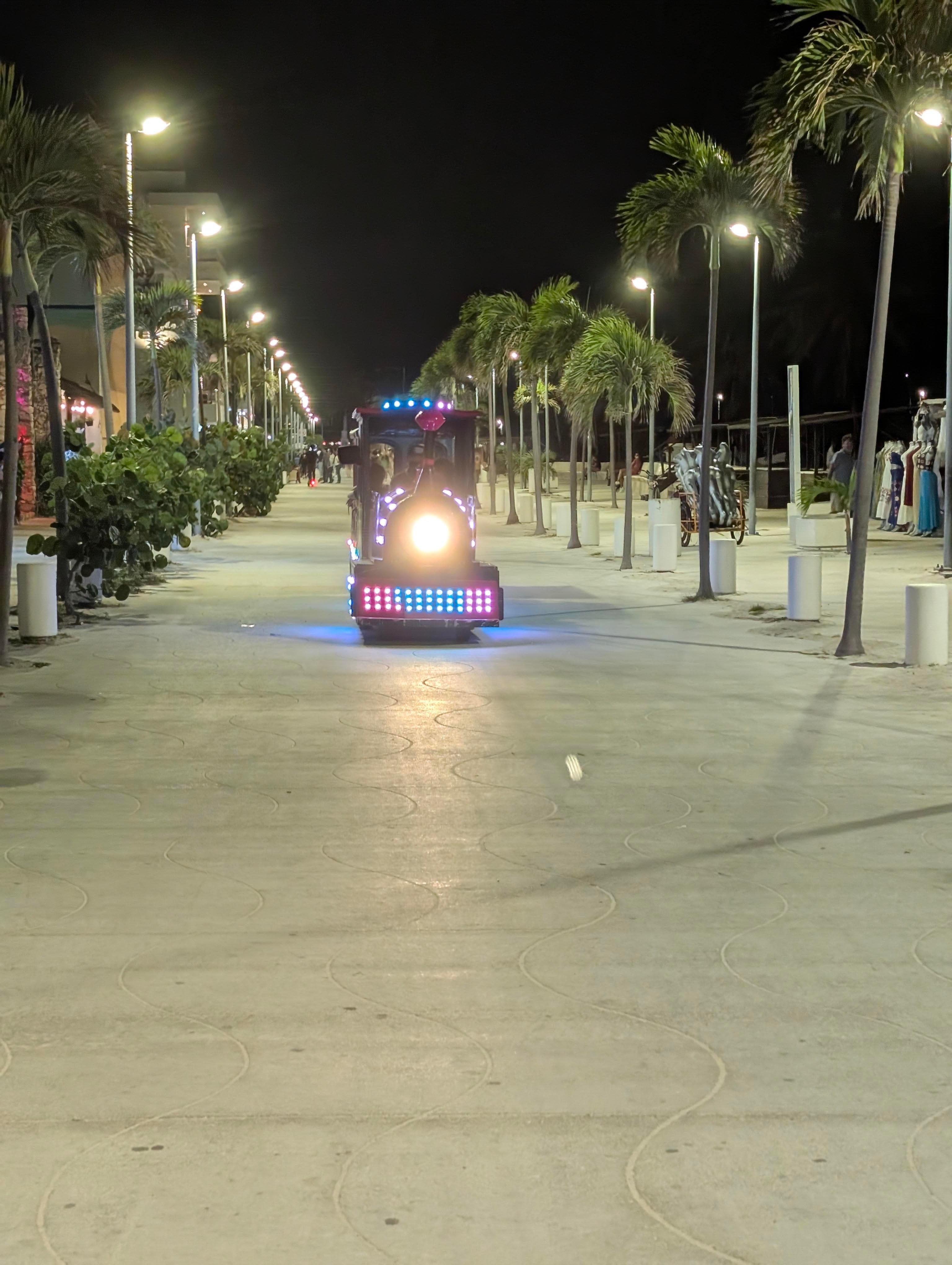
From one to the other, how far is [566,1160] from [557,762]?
5706mm

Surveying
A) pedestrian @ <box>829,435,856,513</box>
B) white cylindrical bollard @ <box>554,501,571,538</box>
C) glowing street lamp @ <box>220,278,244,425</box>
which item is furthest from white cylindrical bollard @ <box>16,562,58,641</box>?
glowing street lamp @ <box>220,278,244,425</box>

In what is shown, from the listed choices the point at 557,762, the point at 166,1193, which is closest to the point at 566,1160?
the point at 166,1193

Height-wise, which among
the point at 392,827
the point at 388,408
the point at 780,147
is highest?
the point at 780,147

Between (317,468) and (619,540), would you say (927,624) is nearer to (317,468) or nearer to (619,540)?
(619,540)

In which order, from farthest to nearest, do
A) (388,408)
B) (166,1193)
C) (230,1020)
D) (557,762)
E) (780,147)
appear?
(388,408), (780,147), (557,762), (230,1020), (166,1193)

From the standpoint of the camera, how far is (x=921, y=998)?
5406 mm

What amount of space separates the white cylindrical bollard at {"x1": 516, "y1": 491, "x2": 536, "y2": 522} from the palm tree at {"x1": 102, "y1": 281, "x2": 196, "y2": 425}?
10.5 m

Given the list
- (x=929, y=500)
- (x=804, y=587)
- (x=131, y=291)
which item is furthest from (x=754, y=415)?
(x=804, y=587)

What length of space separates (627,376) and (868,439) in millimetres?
13039

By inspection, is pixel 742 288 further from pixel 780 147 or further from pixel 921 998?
pixel 921 998

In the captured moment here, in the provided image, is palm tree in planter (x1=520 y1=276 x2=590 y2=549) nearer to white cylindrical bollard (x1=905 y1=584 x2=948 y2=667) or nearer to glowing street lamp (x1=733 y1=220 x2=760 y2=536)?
glowing street lamp (x1=733 y1=220 x2=760 y2=536)

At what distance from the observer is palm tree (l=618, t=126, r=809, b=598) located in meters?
20.5

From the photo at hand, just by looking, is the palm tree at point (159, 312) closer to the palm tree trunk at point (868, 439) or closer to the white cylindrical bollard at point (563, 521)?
the white cylindrical bollard at point (563, 521)

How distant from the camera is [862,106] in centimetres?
1418
